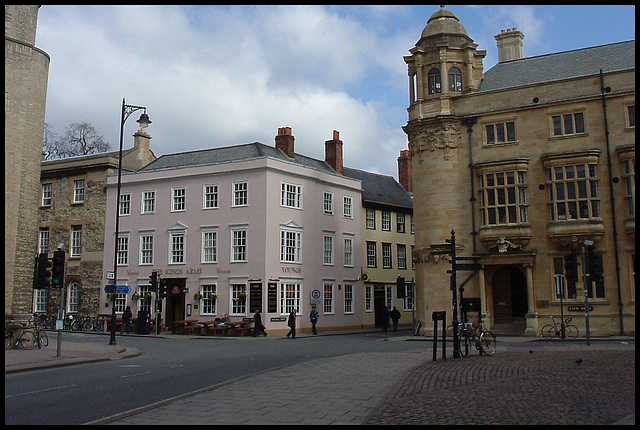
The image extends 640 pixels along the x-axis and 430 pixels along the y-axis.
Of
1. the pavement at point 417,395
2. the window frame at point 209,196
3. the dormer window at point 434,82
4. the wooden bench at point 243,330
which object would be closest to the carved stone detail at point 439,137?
the dormer window at point 434,82

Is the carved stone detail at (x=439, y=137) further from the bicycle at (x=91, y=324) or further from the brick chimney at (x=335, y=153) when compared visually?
the bicycle at (x=91, y=324)

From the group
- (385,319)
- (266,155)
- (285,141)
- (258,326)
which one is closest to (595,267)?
(258,326)

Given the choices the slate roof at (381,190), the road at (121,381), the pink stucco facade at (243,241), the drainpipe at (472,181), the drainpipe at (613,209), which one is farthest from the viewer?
the slate roof at (381,190)

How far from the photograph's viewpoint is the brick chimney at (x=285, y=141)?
1746 inches

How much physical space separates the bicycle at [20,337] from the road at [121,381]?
4580 mm

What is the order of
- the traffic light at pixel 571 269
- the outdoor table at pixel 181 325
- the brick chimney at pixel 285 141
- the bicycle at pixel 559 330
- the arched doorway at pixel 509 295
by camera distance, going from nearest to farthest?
the traffic light at pixel 571 269
the bicycle at pixel 559 330
the arched doorway at pixel 509 295
the outdoor table at pixel 181 325
the brick chimney at pixel 285 141

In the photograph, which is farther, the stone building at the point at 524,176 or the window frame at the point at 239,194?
the window frame at the point at 239,194

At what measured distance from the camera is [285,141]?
44.4m

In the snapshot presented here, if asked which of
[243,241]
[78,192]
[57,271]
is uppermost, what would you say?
[78,192]

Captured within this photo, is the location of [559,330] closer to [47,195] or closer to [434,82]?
[434,82]

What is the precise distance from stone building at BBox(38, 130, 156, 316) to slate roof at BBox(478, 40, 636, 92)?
2579 cm

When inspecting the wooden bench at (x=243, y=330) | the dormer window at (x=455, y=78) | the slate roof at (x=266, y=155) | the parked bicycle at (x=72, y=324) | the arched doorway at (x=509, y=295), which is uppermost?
the dormer window at (x=455, y=78)

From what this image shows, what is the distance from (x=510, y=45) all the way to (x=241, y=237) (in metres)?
21.2

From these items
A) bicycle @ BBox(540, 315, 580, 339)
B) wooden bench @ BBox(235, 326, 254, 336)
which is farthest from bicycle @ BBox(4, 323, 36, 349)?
bicycle @ BBox(540, 315, 580, 339)
